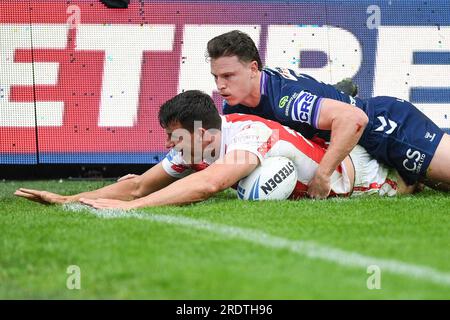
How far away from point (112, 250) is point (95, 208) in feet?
6.10

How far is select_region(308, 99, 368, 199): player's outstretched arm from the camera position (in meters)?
6.95

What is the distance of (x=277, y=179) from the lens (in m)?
6.99

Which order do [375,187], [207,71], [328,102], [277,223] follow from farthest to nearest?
[207,71], [375,187], [328,102], [277,223]

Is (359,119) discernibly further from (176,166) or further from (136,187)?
(136,187)

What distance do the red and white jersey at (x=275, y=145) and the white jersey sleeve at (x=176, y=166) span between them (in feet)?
0.08

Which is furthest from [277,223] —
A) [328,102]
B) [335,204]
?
[328,102]

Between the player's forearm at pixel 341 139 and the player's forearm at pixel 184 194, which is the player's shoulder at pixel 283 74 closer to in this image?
the player's forearm at pixel 341 139

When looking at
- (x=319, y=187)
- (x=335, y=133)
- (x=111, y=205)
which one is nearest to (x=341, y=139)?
(x=335, y=133)

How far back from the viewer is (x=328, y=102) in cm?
712

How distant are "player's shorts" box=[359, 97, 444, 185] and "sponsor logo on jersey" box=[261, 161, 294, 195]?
849 millimetres

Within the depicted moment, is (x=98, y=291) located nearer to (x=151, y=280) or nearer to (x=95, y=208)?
(x=151, y=280)

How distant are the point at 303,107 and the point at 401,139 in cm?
91

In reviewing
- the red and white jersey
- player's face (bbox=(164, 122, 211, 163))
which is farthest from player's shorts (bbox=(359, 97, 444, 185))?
player's face (bbox=(164, 122, 211, 163))

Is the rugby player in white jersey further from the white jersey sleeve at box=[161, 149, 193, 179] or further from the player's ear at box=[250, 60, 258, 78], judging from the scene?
the player's ear at box=[250, 60, 258, 78]
